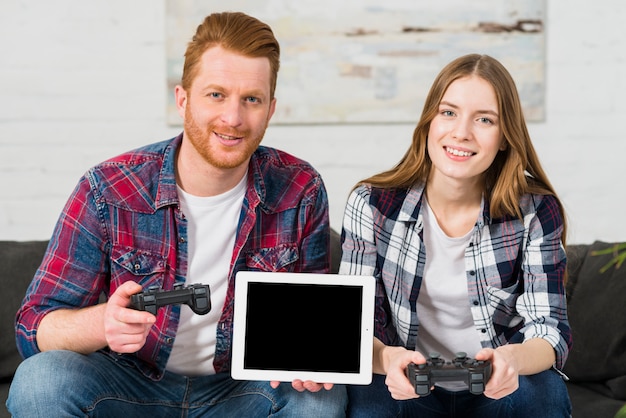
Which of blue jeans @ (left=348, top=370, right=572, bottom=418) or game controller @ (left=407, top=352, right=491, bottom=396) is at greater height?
game controller @ (left=407, top=352, right=491, bottom=396)

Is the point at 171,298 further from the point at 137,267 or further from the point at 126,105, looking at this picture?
the point at 126,105

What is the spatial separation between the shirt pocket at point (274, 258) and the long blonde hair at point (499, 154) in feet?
0.78

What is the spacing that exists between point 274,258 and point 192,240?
189 mm

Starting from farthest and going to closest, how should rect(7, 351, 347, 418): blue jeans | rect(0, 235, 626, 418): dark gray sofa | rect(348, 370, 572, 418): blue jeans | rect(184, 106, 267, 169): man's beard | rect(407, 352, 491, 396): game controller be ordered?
rect(0, 235, 626, 418): dark gray sofa, rect(184, 106, 267, 169): man's beard, rect(348, 370, 572, 418): blue jeans, rect(7, 351, 347, 418): blue jeans, rect(407, 352, 491, 396): game controller

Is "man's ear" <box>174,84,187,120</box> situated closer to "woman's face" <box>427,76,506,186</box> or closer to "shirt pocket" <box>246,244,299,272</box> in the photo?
"shirt pocket" <box>246,244,299,272</box>

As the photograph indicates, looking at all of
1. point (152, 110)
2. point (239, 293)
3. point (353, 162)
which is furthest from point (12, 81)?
point (239, 293)

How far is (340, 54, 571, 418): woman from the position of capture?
173cm

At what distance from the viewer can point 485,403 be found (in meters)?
1.69

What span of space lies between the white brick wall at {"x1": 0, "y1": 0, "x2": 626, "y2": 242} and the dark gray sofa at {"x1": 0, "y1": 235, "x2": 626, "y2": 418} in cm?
75

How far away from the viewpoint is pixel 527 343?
5.38 feet

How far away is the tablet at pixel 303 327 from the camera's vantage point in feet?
5.08

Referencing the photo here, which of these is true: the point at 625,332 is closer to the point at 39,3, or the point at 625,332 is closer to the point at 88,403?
the point at 88,403

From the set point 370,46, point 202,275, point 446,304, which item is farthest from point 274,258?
point 370,46

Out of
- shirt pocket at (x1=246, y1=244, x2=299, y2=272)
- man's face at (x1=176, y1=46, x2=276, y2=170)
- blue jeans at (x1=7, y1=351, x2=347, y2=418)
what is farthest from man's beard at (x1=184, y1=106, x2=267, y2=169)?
blue jeans at (x1=7, y1=351, x2=347, y2=418)
